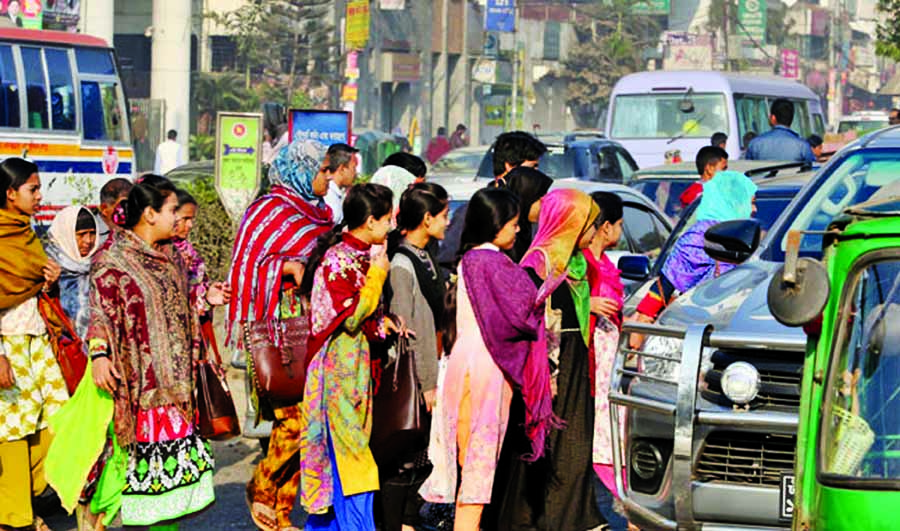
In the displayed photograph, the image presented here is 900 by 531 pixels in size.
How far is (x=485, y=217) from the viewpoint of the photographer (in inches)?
281

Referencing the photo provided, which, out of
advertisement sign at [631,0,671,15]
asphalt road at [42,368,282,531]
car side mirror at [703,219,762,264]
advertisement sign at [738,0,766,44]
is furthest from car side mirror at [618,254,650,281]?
advertisement sign at [738,0,766,44]

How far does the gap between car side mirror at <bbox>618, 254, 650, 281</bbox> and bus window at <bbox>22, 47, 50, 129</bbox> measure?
53.6 ft

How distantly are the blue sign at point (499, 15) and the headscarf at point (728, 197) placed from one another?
153 ft

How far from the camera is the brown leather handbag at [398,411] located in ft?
24.1

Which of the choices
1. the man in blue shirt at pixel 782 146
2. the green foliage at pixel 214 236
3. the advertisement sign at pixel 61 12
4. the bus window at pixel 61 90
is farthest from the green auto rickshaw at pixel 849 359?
the advertisement sign at pixel 61 12

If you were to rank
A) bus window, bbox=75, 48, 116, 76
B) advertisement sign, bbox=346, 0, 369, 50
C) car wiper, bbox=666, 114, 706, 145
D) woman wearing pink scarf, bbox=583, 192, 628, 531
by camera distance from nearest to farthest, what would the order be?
woman wearing pink scarf, bbox=583, 192, 628, 531, bus window, bbox=75, 48, 116, 76, car wiper, bbox=666, 114, 706, 145, advertisement sign, bbox=346, 0, 369, 50

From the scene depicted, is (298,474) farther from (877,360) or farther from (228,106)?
(228,106)

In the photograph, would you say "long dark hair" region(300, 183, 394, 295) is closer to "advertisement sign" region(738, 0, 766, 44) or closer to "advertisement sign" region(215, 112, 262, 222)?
"advertisement sign" region(215, 112, 262, 222)

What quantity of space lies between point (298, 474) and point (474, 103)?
61.0 m

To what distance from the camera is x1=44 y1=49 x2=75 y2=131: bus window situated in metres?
24.3

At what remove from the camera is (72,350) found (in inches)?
309

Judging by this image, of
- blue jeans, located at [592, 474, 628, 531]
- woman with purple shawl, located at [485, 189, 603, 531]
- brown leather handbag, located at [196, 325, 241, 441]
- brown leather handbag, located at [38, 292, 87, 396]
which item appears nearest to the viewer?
brown leather handbag, located at [196, 325, 241, 441]

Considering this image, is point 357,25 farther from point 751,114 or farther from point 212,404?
point 212,404

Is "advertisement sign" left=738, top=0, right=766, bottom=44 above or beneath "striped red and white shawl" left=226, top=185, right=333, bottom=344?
above
